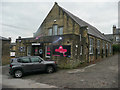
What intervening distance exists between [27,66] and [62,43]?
517cm

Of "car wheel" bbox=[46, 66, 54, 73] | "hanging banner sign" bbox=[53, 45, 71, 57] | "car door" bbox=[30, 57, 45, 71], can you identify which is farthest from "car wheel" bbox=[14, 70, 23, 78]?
"hanging banner sign" bbox=[53, 45, 71, 57]

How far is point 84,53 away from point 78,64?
2845 millimetres

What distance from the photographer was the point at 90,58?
16156 mm

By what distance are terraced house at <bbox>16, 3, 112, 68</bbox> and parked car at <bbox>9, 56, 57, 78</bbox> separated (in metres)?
2.72

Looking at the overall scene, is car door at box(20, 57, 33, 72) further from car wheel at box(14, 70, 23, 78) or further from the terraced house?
the terraced house

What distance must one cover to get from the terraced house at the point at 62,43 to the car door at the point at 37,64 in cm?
327

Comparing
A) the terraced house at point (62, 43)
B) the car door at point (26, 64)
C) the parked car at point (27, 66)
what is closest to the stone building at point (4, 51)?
the terraced house at point (62, 43)

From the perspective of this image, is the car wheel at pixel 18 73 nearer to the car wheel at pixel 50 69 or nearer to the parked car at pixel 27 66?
the parked car at pixel 27 66

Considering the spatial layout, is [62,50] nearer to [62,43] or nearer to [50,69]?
[62,43]

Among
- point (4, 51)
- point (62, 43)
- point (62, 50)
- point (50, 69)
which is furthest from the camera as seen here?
point (4, 51)

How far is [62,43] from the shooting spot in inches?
469

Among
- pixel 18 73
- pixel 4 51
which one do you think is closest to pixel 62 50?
pixel 18 73

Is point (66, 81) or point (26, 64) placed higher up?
point (26, 64)

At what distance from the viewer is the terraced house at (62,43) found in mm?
11586
